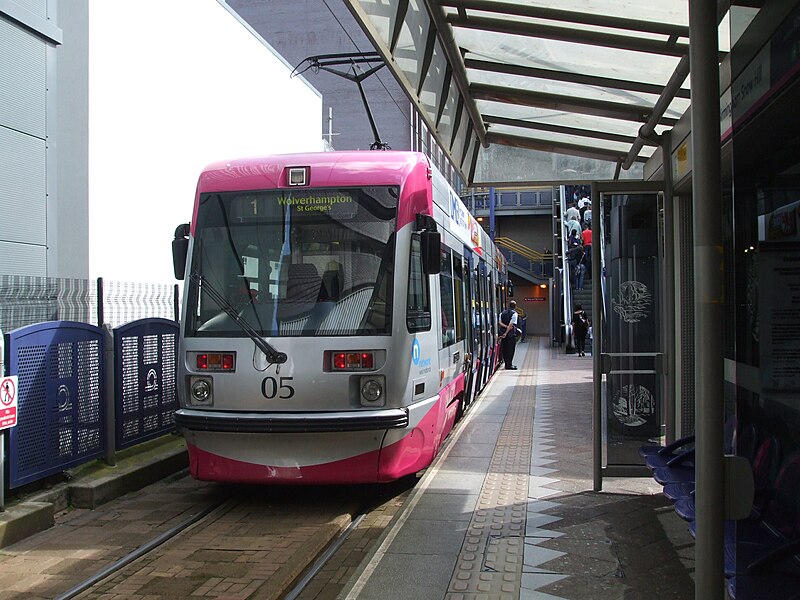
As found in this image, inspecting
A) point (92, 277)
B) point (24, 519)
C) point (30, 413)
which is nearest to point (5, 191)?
point (92, 277)

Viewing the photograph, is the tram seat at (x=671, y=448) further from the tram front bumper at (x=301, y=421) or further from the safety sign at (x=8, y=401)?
the safety sign at (x=8, y=401)

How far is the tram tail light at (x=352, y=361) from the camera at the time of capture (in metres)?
6.33

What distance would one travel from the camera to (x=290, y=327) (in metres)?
6.46

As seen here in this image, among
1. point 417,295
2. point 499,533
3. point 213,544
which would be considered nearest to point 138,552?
point 213,544

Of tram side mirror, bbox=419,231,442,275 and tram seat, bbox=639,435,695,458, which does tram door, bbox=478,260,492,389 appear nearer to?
tram side mirror, bbox=419,231,442,275

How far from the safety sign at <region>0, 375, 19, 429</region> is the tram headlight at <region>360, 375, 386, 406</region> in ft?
8.89

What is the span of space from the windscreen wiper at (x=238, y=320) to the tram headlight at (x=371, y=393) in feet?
2.22

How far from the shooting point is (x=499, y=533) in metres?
5.47

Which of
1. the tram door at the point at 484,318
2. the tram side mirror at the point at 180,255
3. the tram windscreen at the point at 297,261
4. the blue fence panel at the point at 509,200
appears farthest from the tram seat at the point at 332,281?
the blue fence panel at the point at 509,200

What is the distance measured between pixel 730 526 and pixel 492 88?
5111mm

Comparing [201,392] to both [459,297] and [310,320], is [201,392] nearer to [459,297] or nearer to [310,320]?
[310,320]

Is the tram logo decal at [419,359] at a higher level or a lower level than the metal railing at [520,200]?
lower

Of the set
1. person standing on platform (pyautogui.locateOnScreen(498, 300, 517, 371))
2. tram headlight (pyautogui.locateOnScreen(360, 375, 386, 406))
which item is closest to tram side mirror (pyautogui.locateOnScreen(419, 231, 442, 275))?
tram headlight (pyautogui.locateOnScreen(360, 375, 386, 406))

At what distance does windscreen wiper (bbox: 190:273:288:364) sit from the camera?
6328mm
